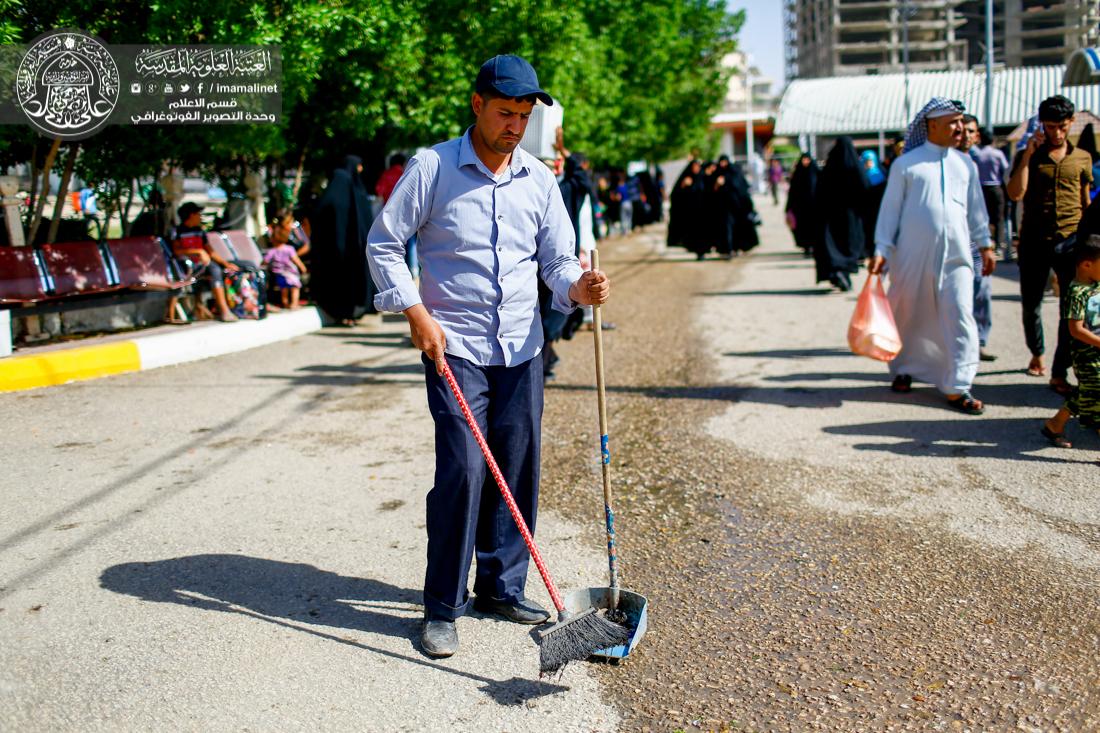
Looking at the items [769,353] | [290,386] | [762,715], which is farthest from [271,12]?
[762,715]

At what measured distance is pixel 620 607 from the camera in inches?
151

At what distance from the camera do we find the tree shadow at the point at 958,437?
6.27 metres

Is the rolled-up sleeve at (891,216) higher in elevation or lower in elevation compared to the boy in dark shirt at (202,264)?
higher

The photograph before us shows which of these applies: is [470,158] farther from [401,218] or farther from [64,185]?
[64,185]

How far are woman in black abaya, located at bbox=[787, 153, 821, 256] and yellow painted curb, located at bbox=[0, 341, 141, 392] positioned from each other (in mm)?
10998

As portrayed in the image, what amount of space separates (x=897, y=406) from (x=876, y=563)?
10.4 feet

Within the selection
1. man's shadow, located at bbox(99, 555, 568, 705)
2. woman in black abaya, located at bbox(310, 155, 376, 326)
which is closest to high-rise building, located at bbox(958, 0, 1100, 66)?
woman in black abaya, located at bbox(310, 155, 376, 326)

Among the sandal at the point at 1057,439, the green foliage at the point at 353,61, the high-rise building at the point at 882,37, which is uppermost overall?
the high-rise building at the point at 882,37

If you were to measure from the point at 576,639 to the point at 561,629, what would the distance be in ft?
0.20

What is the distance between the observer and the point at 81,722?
11.0 feet

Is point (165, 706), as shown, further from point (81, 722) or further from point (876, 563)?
point (876, 563)

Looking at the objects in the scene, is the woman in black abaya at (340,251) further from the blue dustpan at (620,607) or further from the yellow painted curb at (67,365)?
the blue dustpan at (620,607)

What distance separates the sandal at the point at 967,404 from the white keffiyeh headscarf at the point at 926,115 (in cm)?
171

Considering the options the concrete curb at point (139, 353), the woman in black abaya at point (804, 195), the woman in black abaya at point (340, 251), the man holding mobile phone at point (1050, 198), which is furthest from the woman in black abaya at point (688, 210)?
the man holding mobile phone at point (1050, 198)
